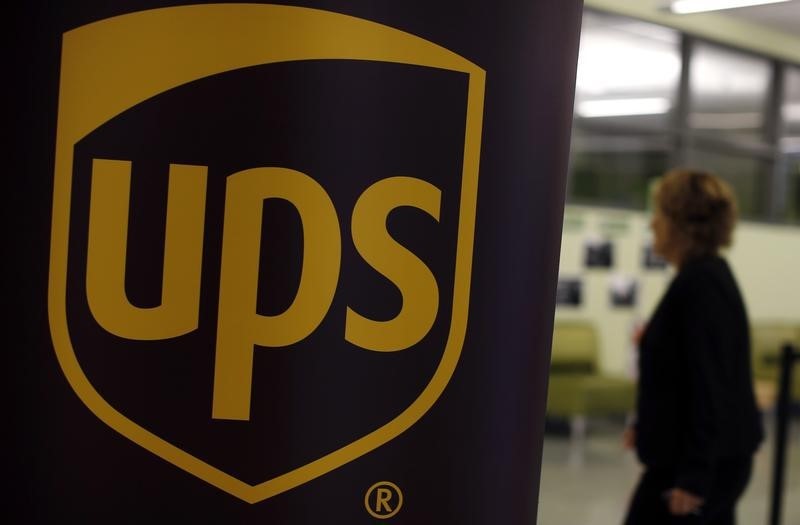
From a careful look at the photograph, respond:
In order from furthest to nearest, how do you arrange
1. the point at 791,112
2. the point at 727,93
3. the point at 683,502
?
the point at 791,112 → the point at 727,93 → the point at 683,502

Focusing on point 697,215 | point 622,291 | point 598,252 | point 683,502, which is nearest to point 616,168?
point 598,252

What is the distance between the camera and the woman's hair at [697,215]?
2555 millimetres

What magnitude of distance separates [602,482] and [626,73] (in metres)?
3.74

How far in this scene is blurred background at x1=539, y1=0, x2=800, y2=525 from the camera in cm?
768

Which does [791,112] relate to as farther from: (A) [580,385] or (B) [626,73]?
(A) [580,385]

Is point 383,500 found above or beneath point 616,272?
above

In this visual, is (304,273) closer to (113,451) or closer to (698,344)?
(113,451)

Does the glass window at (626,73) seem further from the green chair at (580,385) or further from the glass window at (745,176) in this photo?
the green chair at (580,385)

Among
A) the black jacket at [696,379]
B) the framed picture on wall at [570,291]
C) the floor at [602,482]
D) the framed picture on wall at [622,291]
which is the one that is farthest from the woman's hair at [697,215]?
the framed picture on wall at [622,291]

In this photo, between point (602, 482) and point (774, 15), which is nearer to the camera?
point (602, 482)

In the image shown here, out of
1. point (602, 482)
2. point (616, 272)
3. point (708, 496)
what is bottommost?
point (602, 482)

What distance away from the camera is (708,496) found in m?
2.47

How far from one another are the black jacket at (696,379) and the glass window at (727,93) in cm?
665

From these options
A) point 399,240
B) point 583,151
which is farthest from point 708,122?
point 399,240
